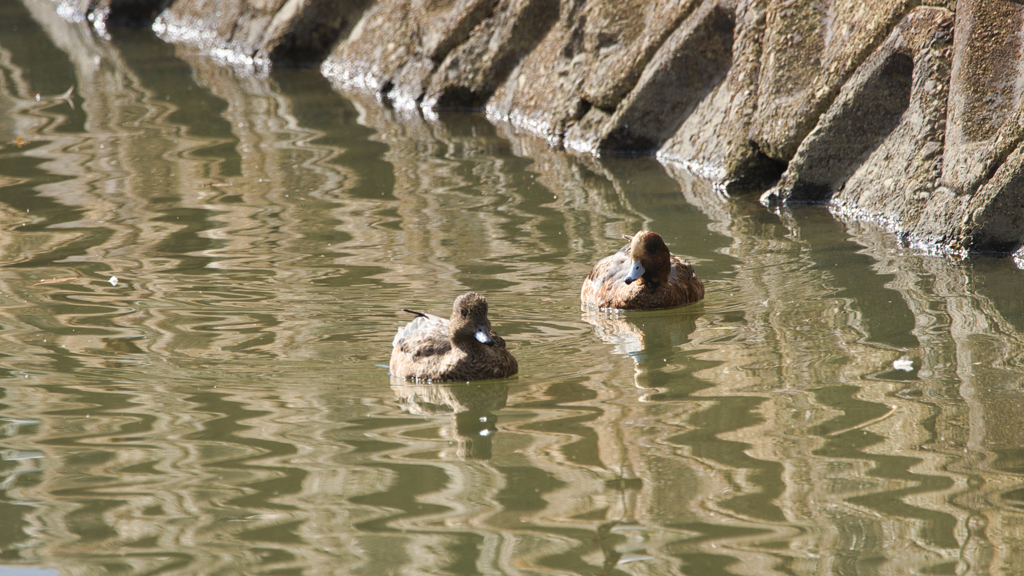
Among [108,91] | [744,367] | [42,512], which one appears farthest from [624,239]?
[108,91]

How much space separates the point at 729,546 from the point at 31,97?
53.5 ft

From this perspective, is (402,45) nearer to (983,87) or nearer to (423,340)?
(983,87)

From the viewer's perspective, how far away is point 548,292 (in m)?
8.16

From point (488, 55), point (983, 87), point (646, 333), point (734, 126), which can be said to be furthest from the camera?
point (488, 55)

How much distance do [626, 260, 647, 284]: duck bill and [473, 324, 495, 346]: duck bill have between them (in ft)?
5.98

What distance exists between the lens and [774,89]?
1126cm

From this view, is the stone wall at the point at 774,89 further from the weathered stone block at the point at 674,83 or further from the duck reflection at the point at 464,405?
the duck reflection at the point at 464,405

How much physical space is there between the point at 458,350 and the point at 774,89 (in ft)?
19.5

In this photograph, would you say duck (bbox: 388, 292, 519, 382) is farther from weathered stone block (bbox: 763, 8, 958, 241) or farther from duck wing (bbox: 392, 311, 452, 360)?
weathered stone block (bbox: 763, 8, 958, 241)

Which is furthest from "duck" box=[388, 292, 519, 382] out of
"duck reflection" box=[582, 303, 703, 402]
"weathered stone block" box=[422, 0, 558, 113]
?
"weathered stone block" box=[422, 0, 558, 113]

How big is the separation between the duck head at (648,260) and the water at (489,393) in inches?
11.9

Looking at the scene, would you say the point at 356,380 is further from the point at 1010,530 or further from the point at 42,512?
the point at 1010,530

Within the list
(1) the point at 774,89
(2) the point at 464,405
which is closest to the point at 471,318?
(2) the point at 464,405

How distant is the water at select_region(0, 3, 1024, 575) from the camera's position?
457cm
